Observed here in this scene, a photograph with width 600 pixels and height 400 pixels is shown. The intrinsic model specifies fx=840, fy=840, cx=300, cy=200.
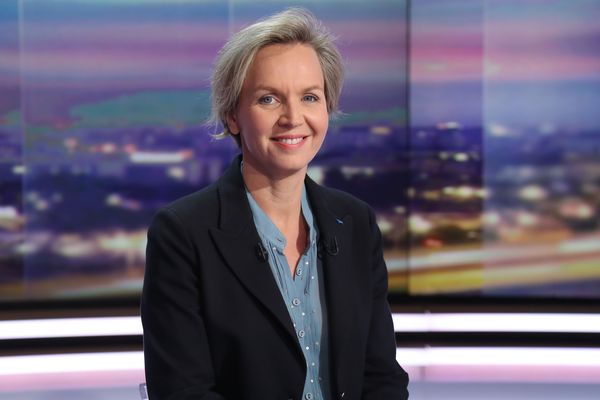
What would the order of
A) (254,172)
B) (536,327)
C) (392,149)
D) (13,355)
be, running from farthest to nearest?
1. (392,149)
2. (536,327)
3. (13,355)
4. (254,172)

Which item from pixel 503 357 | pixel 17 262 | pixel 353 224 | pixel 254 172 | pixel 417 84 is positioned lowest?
pixel 503 357

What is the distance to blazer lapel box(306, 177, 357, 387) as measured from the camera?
154 cm

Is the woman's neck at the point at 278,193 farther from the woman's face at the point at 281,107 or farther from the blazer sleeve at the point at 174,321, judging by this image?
the blazer sleeve at the point at 174,321

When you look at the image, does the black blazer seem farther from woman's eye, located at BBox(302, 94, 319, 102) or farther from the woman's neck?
woman's eye, located at BBox(302, 94, 319, 102)

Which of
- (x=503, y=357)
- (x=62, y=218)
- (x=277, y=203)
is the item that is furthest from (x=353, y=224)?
(x=62, y=218)

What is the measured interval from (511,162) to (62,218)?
7.22ft

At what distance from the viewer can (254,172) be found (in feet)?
5.20

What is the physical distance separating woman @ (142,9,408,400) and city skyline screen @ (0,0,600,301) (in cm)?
254

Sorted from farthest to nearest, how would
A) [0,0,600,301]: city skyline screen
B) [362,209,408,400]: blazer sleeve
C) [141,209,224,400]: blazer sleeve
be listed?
[0,0,600,301]: city skyline screen, [362,209,408,400]: blazer sleeve, [141,209,224,400]: blazer sleeve

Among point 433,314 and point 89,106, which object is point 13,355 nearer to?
point 89,106

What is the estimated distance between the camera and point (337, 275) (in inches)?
62.4

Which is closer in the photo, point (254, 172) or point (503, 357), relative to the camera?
point (254, 172)

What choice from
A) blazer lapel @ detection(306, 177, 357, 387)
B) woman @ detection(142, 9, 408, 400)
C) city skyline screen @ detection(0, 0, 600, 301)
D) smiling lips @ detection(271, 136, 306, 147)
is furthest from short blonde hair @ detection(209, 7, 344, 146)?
city skyline screen @ detection(0, 0, 600, 301)

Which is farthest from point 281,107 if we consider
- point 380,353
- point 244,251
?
point 380,353
